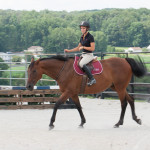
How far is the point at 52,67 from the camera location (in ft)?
27.0

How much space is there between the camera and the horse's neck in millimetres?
8203

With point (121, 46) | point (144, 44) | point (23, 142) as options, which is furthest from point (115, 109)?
point (121, 46)

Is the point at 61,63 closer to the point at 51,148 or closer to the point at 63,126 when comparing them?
the point at 63,126

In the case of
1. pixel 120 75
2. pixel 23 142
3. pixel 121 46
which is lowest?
pixel 121 46

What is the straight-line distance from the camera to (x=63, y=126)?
27.4ft

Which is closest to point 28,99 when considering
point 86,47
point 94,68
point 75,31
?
point 94,68

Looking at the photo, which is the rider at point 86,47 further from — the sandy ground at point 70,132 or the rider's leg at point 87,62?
the sandy ground at point 70,132

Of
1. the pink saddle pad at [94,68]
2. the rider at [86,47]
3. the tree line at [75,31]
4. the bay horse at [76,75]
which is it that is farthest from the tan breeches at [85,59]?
the tree line at [75,31]

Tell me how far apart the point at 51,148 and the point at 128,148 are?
111cm

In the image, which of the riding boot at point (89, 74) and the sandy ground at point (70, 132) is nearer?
the sandy ground at point (70, 132)

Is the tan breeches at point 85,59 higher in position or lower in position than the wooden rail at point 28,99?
higher

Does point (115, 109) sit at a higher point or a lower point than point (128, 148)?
lower

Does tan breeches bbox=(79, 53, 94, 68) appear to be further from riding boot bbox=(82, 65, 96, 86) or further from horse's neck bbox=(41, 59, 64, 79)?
horse's neck bbox=(41, 59, 64, 79)

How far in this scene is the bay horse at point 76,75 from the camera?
318 inches
